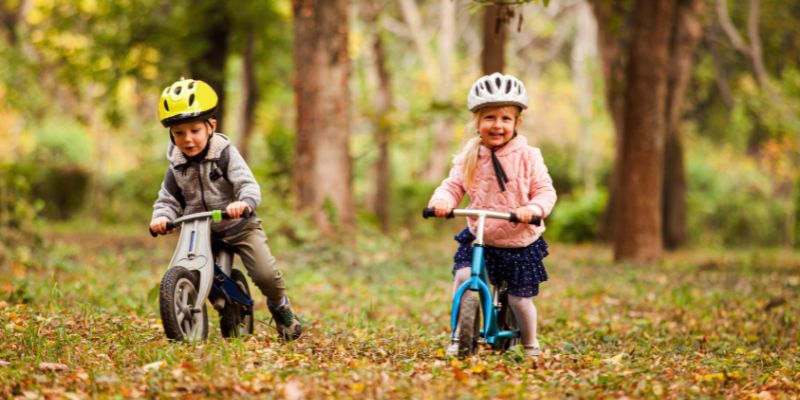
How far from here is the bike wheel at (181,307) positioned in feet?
18.9

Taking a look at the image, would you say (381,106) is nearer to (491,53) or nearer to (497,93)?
(491,53)

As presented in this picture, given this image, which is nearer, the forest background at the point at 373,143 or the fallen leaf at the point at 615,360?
the fallen leaf at the point at 615,360

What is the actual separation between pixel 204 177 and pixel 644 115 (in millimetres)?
11392

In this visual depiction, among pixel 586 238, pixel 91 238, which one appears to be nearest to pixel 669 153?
pixel 586 238

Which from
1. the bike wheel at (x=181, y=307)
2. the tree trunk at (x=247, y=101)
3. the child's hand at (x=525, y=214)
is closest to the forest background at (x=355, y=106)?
the tree trunk at (x=247, y=101)

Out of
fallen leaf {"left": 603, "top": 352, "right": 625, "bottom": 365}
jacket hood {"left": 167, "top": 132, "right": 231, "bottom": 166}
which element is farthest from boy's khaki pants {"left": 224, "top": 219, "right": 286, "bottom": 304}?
fallen leaf {"left": 603, "top": 352, "right": 625, "bottom": 365}

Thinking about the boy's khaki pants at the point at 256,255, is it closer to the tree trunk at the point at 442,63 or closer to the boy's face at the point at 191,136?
the boy's face at the point at 191,136

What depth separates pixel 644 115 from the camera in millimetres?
16188

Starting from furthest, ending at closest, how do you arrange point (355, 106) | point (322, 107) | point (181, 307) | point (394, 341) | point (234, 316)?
point (355, 106), point (322, 107), point (394, 341), point (234, 316), point (181, 307)


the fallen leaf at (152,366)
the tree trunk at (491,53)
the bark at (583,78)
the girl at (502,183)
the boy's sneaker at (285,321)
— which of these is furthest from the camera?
the bark at (583,78)

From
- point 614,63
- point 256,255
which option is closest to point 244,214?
point 256,255

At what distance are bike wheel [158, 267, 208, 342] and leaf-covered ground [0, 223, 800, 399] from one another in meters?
0.13

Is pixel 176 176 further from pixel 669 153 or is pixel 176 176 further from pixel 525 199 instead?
pixel 669 153

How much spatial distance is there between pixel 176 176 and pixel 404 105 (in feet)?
127
